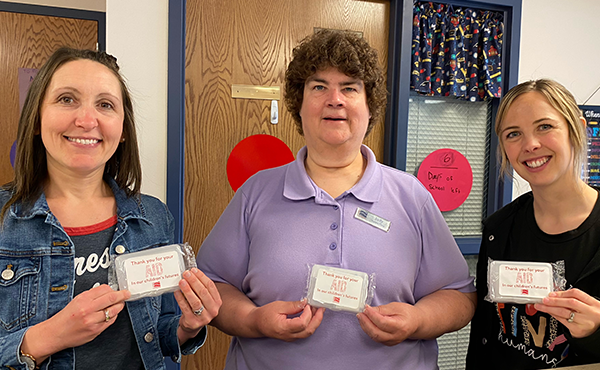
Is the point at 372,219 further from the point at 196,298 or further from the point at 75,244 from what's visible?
the point at 75,244

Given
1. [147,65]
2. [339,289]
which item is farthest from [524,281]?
[147,65]

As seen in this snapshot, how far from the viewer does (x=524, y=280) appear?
122cm

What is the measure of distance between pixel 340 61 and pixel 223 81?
3.58 feet

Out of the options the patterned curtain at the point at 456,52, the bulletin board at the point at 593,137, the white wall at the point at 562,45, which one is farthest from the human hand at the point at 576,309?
the bulletin board at the point at 593,137

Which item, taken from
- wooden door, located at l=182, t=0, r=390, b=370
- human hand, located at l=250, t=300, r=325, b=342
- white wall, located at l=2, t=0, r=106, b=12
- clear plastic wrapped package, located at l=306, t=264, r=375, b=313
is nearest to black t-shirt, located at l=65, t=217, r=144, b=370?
human hand, located at l=250, t=300, r=325, b=342

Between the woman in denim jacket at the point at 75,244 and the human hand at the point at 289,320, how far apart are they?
155mm

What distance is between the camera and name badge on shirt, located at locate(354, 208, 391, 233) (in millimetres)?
1392

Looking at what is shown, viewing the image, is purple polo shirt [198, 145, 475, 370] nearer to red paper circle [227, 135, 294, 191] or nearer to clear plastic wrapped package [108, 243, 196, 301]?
clear plastic wrapped package [108, 243, 196, 301]

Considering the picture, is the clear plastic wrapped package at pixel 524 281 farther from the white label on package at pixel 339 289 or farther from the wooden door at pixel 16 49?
the wooden door at pixel 16 49

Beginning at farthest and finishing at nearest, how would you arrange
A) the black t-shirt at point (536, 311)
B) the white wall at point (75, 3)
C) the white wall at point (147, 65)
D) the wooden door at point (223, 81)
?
the white wall at point (75, 3), the wooden door at point (223, 81), the white wall at point (147, 65), the black t-shirt at point (536, 311)

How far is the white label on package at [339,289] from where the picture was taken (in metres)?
1.21

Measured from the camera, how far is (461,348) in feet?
9.61

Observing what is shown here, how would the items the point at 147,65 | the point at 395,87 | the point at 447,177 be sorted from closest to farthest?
the point at 147,65 < the point at 395,87 < the point at 447,177

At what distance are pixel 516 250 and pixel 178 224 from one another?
5.29ft
